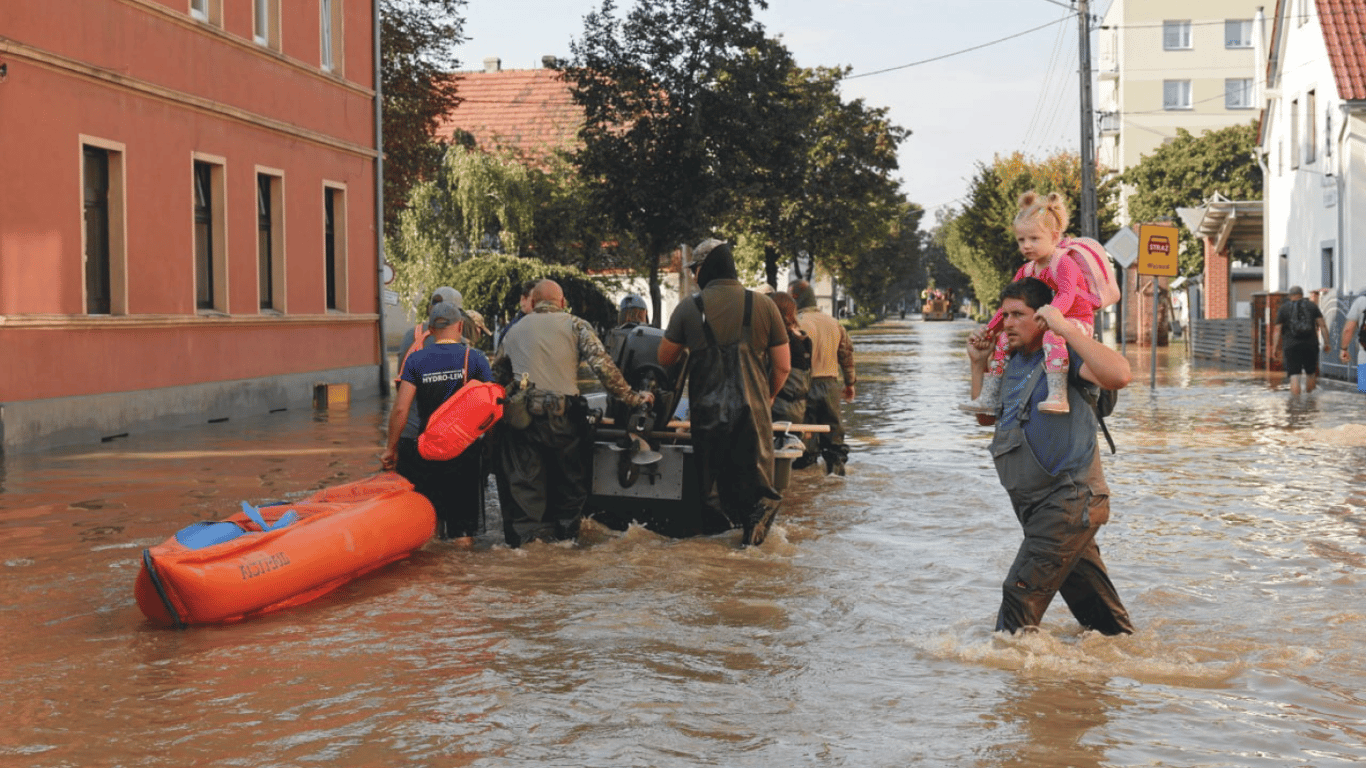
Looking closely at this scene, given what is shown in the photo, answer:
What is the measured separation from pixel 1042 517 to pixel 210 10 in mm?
18020

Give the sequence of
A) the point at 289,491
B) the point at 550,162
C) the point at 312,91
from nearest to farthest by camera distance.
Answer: the point at 289,491, the point at 312,91, the point at 550,162

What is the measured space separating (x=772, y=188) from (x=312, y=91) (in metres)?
13.1

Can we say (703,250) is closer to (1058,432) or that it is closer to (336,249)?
(1058,432)

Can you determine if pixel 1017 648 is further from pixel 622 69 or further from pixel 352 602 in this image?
pixel 622 69

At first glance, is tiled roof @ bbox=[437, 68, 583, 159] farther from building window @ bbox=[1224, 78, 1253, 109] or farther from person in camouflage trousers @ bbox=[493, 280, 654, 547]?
person in camouflage trousers @ bbox=[493, 280, 654, 547]

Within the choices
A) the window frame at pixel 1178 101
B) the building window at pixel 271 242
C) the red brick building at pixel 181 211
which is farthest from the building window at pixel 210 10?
the window frame at pixel 1178 101

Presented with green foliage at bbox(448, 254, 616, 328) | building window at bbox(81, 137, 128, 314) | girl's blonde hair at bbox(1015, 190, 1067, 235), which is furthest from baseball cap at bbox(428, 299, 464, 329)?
green foliage at bbox(448, 254, 616, 328)

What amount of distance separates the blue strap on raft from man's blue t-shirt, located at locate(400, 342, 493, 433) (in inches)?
60.7

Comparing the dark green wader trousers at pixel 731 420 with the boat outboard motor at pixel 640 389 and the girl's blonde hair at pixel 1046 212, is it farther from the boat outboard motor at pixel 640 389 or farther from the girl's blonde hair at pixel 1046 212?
the girl's blonde hair at pixel 1046 212

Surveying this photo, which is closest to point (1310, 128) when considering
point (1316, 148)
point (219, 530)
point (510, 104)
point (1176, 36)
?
point (1316, 148)

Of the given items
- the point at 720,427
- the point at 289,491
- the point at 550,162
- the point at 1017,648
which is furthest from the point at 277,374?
the point at 550,162

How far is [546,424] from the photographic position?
989cm

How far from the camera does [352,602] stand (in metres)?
8.48

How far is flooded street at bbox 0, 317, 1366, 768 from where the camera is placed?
569 cm
